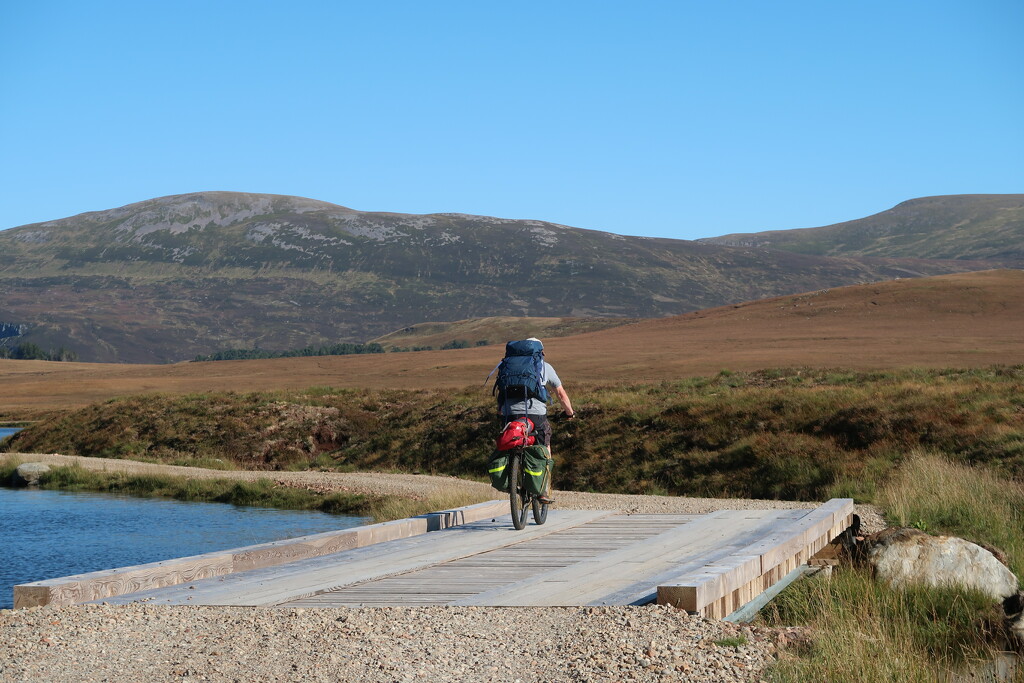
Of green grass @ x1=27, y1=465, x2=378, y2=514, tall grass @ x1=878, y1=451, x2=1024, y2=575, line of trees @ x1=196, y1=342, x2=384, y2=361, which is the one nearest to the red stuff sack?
tall grass @ x1=878, y1=451, x2=1024, y2=575

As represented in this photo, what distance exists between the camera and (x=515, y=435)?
39.3 feet

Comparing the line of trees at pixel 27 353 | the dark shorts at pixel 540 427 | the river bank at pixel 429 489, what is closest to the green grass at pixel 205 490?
the river bank at pixel 429 489

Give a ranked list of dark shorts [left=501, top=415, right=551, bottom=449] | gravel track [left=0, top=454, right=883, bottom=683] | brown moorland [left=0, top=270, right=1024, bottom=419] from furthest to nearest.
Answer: brown moorland [left=0, top=270, right=1024, bottom=419]
dark shorts [left=501, top=415, right=551, bottom=449]
gravel track [left=0, top=454, right=883, bottom=683]

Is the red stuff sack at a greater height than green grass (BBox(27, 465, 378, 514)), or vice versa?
the red stuff sack

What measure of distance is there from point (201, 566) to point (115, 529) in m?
14.2

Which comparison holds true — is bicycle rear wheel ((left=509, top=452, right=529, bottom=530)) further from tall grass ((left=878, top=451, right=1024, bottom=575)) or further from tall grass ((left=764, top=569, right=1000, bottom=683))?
tall grass ((left=878, top=451, right=1024, bottom=575))

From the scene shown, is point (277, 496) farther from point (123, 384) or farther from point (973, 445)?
point (123, 384)

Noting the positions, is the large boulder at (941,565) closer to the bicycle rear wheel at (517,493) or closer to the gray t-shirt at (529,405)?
the bicycle rear wheel at (517,493)

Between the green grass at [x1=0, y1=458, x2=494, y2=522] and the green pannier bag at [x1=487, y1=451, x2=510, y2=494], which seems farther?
the green grass at [x1=0, y1=458, x2=494, y2=522]

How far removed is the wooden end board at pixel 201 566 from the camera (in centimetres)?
775

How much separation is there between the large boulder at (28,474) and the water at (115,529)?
2586 millimetres

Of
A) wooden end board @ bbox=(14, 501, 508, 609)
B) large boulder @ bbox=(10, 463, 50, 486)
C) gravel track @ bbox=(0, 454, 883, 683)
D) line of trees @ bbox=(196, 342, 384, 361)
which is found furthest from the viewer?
line of trees @ bbox=(196, 342, 384, 361)

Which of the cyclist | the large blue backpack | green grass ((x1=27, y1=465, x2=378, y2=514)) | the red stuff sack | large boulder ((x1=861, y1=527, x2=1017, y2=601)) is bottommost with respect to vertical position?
green grass ((x1=27, y1=465, x2=378, y2=514))

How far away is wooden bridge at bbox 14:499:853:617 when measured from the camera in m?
7.88
